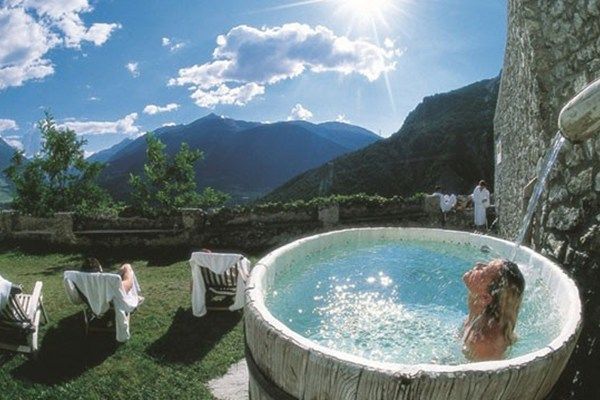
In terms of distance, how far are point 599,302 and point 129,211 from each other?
12.9m

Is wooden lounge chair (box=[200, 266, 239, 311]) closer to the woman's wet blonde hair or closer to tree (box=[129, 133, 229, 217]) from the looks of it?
the woman's wet blonde hair

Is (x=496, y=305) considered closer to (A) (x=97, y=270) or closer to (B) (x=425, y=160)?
(A) (x=97, y=270)

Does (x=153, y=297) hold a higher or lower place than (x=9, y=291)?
lower

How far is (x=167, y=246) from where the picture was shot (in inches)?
520

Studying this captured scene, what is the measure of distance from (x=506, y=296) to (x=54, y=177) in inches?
1104

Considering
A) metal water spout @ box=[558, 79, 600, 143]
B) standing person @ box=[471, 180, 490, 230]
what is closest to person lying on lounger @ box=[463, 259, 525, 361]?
metal water spout @ box=[558, 79, 600, 143]

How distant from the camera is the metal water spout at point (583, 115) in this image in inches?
112

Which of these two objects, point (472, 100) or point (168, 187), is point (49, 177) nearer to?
point (168, 187)

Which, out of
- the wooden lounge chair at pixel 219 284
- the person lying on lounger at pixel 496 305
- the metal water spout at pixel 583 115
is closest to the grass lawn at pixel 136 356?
the wooden lounge chair at pixel 219 284

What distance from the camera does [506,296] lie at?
10.9 ft

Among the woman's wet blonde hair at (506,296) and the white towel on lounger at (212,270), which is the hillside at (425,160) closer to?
the white towel on lounger at (212,270)

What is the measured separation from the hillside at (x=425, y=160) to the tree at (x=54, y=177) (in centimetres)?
3957

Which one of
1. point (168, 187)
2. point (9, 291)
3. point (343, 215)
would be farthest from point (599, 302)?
point (168, 187)

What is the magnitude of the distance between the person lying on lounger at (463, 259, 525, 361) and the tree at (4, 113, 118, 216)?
25015 millimetres
